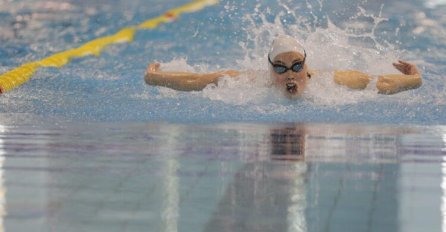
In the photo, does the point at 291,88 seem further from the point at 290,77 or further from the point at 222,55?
the point at 222,55

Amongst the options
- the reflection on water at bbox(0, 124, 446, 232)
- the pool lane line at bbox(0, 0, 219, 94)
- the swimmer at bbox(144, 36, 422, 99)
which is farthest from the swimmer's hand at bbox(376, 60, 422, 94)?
the pool lane line at bbox(0, 0, 219, 94)

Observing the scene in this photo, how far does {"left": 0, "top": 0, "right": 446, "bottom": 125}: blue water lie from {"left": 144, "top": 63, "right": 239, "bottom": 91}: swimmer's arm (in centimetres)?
8

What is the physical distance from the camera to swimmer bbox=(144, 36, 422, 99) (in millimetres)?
5812

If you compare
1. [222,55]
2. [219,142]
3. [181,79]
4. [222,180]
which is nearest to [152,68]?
[181,79]

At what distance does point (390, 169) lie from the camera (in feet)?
11.1

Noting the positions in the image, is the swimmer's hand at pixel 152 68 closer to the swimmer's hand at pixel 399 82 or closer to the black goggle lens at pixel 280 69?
the black goggle lens at pixel 280 69

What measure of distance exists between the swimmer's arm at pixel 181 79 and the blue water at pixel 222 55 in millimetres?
77

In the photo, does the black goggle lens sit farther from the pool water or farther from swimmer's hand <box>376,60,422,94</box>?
swimmer's hand <box>376,60,422,94</box>

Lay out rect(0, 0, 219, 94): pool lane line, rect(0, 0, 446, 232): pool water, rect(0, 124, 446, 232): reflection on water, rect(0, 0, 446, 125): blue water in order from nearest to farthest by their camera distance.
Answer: rect(0, 124, 446, 232): reflection on water < rect(0, 0, 446, 232): pool water < rect(0, 0, 446, 125): blue water < rect(0, 0, 219, 94): pool lane line

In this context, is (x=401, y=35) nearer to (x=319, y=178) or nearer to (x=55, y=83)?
(x=55, y=83)

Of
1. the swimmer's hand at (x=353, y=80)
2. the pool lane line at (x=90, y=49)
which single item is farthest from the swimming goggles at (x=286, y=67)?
the pool lane line at (x=90, y=49)

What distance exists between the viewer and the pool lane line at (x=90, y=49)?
8293 mm

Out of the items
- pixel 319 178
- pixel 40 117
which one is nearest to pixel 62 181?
pixel 319 178

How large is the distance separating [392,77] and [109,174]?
3.52 metres
